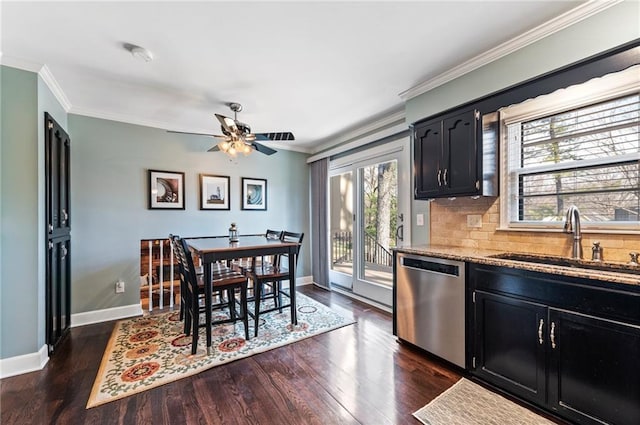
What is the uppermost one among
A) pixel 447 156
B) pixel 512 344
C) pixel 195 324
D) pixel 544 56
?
pixel 544 56

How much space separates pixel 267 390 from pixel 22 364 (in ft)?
6.74

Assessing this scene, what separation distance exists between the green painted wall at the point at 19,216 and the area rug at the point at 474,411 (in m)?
3.11

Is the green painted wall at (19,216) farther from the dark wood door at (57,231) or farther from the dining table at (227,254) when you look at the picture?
the dining table at (227,254)

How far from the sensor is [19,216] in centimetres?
222

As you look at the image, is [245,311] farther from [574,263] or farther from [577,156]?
[577,156]

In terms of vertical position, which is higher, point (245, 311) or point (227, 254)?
point (227, 254)

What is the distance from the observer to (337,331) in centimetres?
296

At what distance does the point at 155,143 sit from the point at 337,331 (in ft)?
11.1

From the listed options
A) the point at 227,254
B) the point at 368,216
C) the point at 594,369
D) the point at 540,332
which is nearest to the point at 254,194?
the point at 368,216

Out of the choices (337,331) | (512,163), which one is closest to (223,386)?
(337,331)

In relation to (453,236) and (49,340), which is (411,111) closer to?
(453,236)

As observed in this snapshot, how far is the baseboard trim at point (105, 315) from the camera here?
126 inches

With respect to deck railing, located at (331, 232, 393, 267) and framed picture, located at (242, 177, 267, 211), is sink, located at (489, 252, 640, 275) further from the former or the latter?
framed picture, located at (242, 177, 267, 211)

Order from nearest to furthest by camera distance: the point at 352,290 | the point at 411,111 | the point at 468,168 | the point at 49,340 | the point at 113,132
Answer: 1. the point at 468,168
2. the point at 49,340
3. the point at 411,111
4. the point at 113,132
5. the point at 352,290
